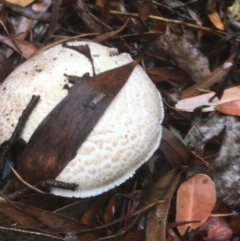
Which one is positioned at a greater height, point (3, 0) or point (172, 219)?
point (3, 0)

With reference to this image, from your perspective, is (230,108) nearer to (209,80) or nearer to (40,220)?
(209,80)

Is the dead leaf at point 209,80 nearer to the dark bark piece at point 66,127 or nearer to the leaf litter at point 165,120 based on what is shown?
the leaf litter at point 165,120

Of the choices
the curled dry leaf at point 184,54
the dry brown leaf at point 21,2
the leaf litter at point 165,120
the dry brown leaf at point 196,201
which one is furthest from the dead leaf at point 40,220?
the dry brown leaf at point 21,2

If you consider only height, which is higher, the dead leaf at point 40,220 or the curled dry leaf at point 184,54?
the curled dry leaf at point 184,54

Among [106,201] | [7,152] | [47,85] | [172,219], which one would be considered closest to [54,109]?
[47,85]

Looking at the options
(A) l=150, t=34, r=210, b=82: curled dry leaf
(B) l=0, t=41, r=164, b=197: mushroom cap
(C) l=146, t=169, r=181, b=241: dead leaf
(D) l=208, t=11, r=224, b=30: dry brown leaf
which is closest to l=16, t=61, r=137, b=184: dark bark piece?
(B) l=0, t=41, r=164, b=197: mushroom cap

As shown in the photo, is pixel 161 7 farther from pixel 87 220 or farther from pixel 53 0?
pixel 87 220

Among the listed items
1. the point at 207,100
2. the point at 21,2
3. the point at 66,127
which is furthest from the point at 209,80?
the point at 21,2
